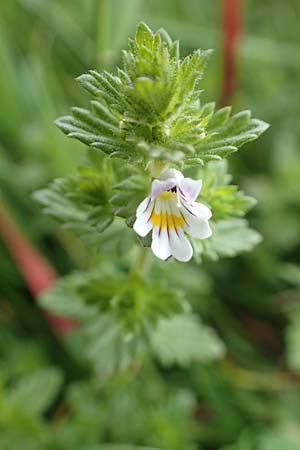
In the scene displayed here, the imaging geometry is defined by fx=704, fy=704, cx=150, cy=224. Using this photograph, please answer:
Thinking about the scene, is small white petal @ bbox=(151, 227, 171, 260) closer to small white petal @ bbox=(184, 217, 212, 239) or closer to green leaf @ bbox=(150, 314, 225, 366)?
small white petal @ bbox=(184, 217, 212, 239)

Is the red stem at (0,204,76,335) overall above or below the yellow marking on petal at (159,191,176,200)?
below

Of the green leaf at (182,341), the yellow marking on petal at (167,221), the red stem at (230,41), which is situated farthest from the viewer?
the red stem at (230,41)

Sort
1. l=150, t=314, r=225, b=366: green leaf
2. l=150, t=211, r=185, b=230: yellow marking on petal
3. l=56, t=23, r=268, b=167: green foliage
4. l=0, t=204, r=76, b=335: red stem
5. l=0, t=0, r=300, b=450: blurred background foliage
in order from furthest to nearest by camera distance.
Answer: l=0, t=204, r=76, b=335: red stem → l=0, t=0, r=300, b=450: blurred background foliage → l=150, t=314, r=225, b=366: green leaf → l=150, t=211, r=185, b=230: yellow marking on petal → l=56, t=23, r=268, b=167: green foliage

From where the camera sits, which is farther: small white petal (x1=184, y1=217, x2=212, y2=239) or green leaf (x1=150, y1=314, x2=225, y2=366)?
green leaf (x1=150, y1=314, x2=225, y2=366)

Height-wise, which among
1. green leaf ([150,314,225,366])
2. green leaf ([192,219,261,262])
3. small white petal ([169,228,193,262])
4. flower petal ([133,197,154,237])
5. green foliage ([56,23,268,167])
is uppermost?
green foliage ([56,23,268,167])

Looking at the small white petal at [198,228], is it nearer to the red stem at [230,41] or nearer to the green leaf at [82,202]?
the green leaf at [82,202]

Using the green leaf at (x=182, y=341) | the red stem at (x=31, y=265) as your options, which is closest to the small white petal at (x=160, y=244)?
the green leaf at (x=182, y=341)

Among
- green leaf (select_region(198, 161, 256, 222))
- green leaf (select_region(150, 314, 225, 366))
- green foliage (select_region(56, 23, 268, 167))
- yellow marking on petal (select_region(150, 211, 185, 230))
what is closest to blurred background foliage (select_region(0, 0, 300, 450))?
green leaf (select_region(150, 314, 225, 366))
